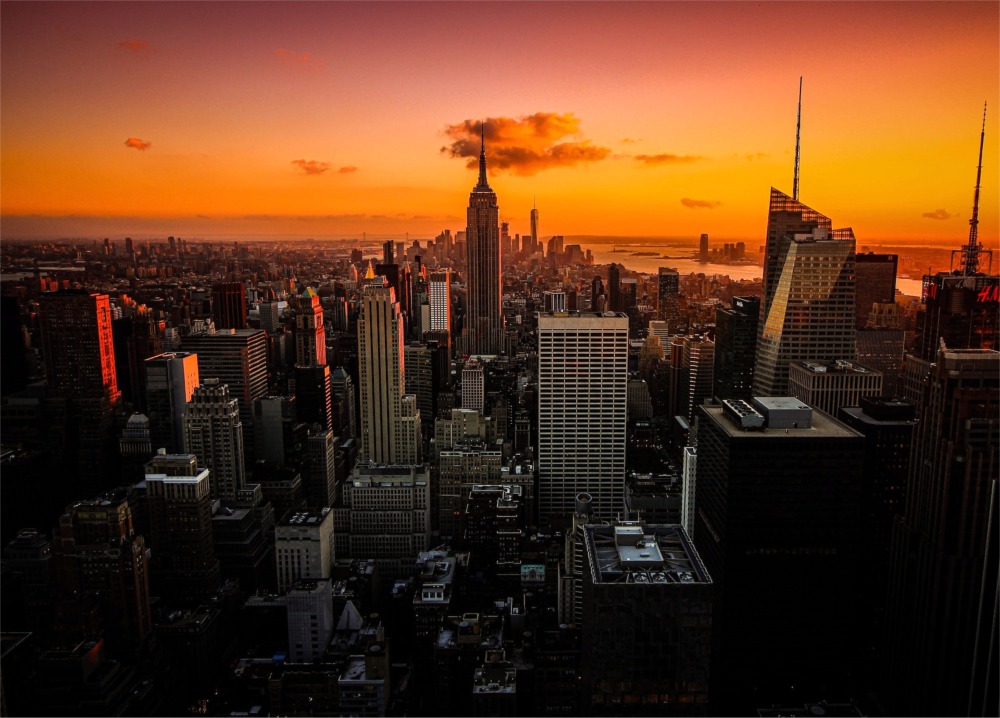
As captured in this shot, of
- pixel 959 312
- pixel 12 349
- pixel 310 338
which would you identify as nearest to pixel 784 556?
pixel 959 312

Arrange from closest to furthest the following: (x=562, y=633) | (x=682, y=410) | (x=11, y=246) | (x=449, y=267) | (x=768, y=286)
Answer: (x=11, y=246), (x=562, y=633), (x=768, y=286), (x=682, y=410), (x=449, y=267)

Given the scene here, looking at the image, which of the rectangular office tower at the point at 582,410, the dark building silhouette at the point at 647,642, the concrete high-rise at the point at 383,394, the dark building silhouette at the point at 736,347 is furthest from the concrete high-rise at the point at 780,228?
the concrete high-rise at the point at 383,394

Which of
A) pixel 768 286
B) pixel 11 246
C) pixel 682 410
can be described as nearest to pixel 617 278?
pixel 768 286

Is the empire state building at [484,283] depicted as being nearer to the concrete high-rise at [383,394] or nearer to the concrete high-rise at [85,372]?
the concrete high-rise at [383,394]

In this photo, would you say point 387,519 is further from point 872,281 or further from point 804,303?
point 872,281

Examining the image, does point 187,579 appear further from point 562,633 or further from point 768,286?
point 768,286

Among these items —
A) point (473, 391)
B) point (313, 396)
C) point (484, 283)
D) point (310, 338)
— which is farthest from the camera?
point (484, 283)
